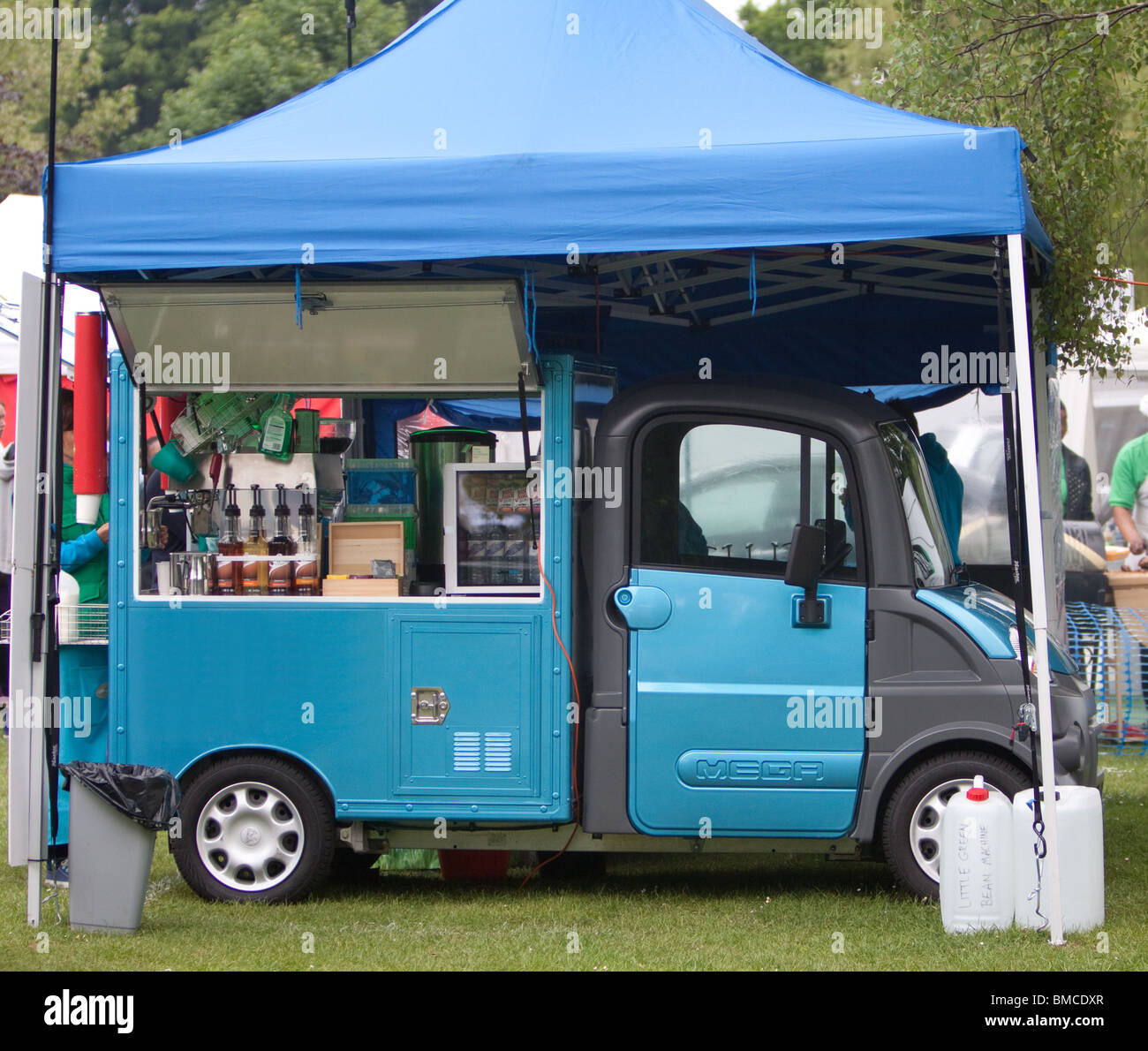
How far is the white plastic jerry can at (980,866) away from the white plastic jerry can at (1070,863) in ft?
0.13

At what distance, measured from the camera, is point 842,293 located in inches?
308

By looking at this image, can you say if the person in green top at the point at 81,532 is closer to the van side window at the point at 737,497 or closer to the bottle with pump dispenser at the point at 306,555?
the bottle with pump dispenser at the point at 306,555

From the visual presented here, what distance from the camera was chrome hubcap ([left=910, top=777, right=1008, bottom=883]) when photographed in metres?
5.74

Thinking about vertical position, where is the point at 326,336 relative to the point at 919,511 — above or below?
above

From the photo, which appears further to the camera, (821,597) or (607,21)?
(607,21)

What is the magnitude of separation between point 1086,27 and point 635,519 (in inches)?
152

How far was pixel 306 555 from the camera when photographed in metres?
6.09

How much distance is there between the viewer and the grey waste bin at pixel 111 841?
5348 millimetres

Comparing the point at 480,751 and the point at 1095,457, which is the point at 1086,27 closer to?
the point at 480,751

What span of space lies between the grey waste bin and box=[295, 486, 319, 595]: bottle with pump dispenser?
1.01 meters

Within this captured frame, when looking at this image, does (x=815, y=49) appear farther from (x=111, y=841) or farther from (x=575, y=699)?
(x=111, y=841)

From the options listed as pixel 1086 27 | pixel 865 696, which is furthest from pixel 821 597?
pixel 1086 27

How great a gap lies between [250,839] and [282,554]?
3.76 ft

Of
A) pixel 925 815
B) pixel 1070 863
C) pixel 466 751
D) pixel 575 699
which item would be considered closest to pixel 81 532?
pixel 466 751
